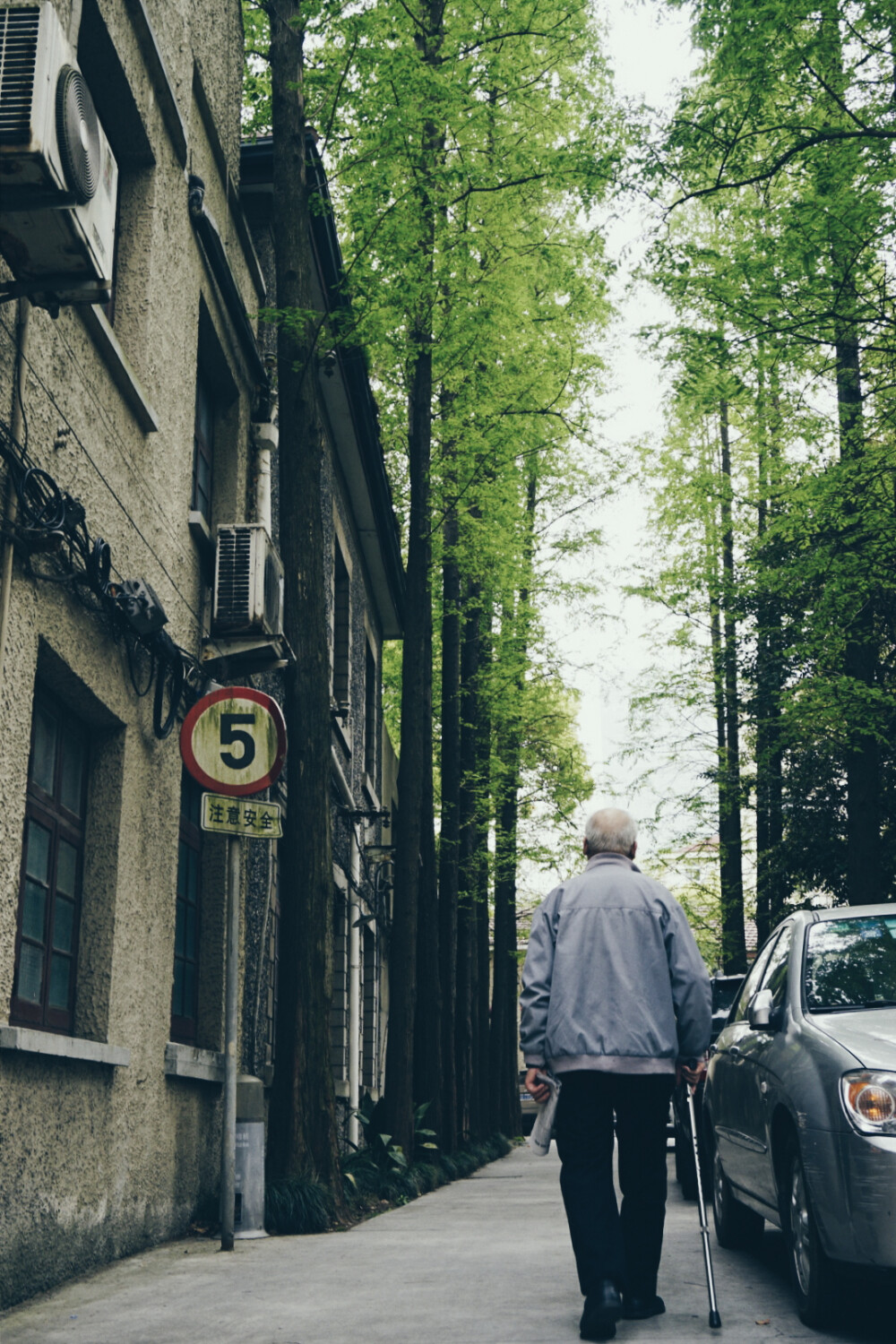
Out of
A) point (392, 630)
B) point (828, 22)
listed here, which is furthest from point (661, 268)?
point (392, 630)

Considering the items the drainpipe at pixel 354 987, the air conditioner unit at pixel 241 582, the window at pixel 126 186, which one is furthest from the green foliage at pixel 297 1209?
the drainpipe at pixel 354 987

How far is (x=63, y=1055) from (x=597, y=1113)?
2.67m

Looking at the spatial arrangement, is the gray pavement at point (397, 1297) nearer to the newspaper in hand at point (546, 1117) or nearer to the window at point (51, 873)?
the newspaper in hand at point (546, 1117)

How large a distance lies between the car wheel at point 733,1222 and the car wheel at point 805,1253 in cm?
175

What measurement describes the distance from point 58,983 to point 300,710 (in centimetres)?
333

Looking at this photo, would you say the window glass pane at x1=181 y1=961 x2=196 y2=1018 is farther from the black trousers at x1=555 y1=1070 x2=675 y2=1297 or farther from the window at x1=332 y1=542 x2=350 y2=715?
the window at x1=332 y1=542 x2=350 y2=715

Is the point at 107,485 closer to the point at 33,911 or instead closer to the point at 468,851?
the point at 33,911

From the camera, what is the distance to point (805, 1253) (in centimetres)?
539

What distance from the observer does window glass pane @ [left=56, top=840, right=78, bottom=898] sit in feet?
24.6

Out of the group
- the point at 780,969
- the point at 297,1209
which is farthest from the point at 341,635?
the point at 780,969

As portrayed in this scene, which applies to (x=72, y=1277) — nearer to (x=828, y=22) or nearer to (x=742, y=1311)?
(x=742, y=1311)

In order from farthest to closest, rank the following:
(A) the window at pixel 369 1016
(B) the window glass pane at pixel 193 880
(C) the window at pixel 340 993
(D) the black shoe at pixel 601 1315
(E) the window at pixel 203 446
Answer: (A) the window at pixel 369 1016 → (C) the window at pixel 340 993 → (E) the window at pixel 203 446 → (B) the window glass pane at pixel 193 880 → (D) the black shoe at pixel 601 1315

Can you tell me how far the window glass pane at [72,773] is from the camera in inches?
302

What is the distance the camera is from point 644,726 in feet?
92.6
